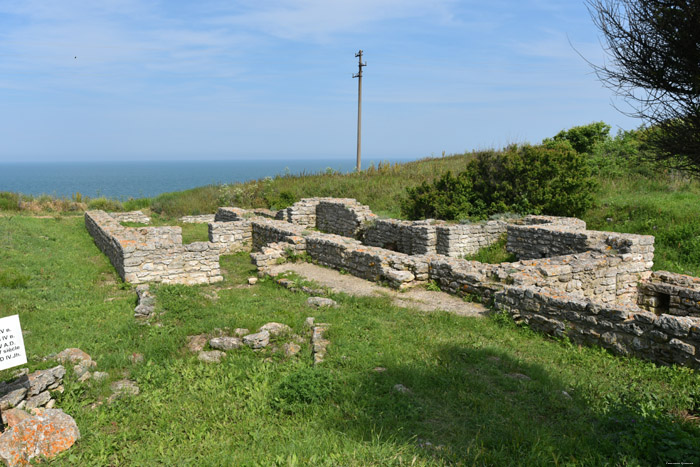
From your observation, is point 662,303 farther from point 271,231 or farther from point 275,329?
point 271,231

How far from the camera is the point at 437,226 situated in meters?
14.1

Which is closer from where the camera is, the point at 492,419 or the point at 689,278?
the point at 492,419

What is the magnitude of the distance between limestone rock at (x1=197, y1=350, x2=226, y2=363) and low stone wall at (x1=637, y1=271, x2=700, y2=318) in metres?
8.40

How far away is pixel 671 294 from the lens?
8.73 metres

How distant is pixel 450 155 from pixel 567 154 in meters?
19.4

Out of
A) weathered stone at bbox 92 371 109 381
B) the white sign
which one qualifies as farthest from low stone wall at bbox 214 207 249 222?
the white sign

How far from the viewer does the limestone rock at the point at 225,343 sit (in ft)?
21.5

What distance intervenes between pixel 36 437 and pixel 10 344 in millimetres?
1049

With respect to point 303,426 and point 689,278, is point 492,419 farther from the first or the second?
point 689,278

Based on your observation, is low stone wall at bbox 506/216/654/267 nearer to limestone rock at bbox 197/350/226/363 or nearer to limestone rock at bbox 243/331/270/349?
limestone rock at bbox 243/331/270/349

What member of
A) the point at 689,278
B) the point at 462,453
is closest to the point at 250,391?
the point at 462,453

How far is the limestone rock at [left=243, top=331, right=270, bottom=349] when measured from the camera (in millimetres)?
6527

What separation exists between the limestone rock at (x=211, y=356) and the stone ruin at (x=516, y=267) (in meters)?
4.90

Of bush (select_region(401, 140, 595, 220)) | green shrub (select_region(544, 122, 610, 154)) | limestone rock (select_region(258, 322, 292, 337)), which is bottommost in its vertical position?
limestone rock (select_region(258, 322, 292, 337))
